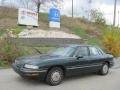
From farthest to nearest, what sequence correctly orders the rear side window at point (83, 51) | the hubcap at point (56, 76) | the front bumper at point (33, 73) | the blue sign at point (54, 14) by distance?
the blue sign at point (54, 14) < the rear side window at point (83, 51) < the hubcap at point (56, 76) < the front bumper at point (33, 73)

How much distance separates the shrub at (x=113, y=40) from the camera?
21.5 m

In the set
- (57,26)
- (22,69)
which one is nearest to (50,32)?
(57,26)

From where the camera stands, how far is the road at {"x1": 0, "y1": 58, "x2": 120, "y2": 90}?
8695 mm

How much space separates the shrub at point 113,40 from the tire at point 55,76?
1290cm

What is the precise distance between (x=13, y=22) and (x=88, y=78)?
57.2 feet

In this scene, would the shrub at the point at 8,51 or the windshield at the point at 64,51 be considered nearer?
the windshield at the point at 64,51

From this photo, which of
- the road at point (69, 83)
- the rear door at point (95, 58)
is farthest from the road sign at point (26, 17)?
the rear door at point (95, 58)

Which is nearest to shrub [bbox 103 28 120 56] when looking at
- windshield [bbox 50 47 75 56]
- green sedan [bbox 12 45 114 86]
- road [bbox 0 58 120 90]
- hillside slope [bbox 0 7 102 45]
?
hillside slope [bbox 0 7 102 45]

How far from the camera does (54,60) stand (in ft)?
30.1

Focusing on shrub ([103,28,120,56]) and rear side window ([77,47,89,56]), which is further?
shrub ([103,28,120,56])

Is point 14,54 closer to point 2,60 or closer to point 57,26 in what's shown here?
point 2,60

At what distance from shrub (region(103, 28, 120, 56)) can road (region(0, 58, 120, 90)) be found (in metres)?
10.9

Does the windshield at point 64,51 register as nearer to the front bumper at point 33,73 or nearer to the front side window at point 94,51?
the front side window at point 94,51

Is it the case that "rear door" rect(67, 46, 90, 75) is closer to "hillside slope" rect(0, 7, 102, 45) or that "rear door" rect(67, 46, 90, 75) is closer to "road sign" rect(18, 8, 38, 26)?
"road sign" rect(18, 8, 38, 26)
